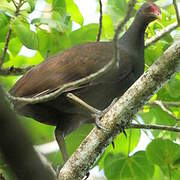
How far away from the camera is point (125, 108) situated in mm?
2398

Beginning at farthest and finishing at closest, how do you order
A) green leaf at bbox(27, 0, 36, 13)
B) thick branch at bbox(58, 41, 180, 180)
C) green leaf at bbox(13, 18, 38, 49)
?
green leaf at bbox(13, 18, 38, 49) < green leaf at bbox(27, 0, 36, 13) < thick branch at bbox(58, 41, 180, 180)

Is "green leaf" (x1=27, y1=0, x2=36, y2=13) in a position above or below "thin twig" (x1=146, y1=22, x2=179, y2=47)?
above

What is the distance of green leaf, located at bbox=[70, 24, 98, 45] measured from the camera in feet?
11.8

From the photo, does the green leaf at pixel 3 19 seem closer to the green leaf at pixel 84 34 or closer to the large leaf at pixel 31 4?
the large leaf at pixel 31 4

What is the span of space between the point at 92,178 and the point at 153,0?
1739mm

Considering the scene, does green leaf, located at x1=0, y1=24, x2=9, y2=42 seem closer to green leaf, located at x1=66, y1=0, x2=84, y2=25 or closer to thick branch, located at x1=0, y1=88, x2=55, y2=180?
green leaf, located at x1=66, y1=0, x2=84, y2=25

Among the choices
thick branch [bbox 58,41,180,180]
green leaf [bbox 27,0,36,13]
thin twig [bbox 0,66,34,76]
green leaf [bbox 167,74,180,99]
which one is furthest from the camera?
thin twig [bbox 0,66,34,76]

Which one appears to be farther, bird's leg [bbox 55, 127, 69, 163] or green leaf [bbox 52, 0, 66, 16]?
bird's leg [bbox 55, 127, 69, 163]

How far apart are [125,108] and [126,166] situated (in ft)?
3.79

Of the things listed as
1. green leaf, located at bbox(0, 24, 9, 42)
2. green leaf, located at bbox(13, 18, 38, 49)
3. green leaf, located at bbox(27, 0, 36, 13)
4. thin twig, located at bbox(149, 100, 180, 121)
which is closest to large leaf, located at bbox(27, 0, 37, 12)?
green leaf, located at bbox(27, 0, 36, 13)

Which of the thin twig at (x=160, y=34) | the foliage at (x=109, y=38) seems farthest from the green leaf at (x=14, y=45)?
the thin twig at (x=160, y=34)

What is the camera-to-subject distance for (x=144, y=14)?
368 centimetres

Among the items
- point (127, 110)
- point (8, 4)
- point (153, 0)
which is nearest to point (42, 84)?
point (8, 4)

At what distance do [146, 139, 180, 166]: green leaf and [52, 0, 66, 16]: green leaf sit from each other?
4.14 ft
